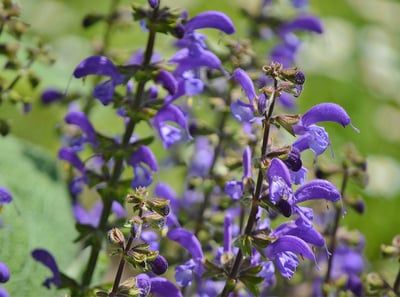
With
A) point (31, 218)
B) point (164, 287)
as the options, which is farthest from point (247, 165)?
point (31, 218)

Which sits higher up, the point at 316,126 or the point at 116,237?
the point at 316,126

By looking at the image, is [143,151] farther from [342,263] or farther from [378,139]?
[378,139]

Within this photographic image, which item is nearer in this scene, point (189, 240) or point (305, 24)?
point (189, 240)

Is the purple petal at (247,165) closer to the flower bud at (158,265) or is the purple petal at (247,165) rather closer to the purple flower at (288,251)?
the purple flower at (288,251)

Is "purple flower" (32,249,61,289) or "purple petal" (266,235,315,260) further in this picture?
"purple flower" (32,249,61,289)

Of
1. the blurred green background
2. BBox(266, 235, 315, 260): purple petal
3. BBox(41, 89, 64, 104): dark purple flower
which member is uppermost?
BBox(266, 235, 315, 260): purple petal

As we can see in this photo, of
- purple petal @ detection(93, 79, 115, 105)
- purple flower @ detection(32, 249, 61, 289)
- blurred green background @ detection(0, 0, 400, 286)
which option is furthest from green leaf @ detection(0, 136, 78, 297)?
blurred green background @ detection(0, 0, 400, 286)

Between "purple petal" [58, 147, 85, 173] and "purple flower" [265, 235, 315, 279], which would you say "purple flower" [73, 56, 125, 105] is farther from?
"purple flower" [265, 235, 315, 279]

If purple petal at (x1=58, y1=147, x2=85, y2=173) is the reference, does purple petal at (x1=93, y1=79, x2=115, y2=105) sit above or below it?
above

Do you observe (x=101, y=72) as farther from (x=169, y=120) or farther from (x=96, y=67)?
(x=169, y=120)
